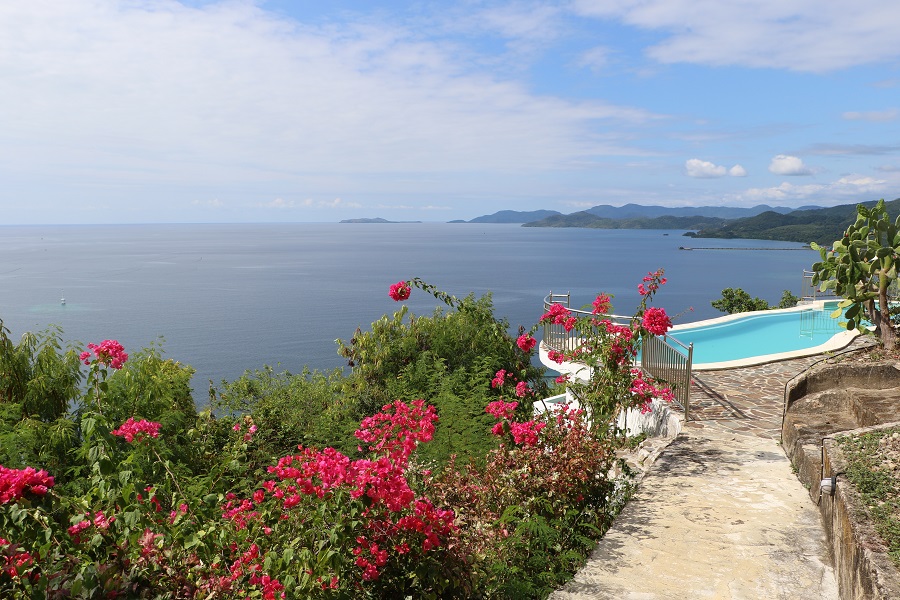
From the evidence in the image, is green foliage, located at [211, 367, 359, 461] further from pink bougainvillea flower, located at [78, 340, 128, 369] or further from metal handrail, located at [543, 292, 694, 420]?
metal handrail, located at [543, 292, 694, 420]

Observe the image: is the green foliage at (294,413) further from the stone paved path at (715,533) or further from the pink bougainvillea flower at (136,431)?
the stone paved path at (715,533)

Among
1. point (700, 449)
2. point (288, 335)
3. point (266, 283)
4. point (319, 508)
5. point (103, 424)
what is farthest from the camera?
point (266, 283)

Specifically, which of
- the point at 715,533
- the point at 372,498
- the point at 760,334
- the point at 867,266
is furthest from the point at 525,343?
the point at 760,334

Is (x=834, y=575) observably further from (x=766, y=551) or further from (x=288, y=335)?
(x=288, y=335)

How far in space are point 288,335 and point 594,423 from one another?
57.4m

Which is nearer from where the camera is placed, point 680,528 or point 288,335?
point 680,528

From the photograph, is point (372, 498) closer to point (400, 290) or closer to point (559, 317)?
point (559, 317)

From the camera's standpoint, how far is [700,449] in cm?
791

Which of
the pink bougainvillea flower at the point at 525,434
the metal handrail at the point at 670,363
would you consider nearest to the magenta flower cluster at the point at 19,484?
the pink bougainvillea flower at the point at 525,434

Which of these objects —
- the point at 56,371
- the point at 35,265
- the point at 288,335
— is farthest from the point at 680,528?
the point at 35,265

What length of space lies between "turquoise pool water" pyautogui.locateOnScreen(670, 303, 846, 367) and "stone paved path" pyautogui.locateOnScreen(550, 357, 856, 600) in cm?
1119

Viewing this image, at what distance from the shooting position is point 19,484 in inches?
114

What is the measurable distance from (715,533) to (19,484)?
5.12 meters

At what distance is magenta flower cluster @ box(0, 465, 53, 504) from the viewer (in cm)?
288
